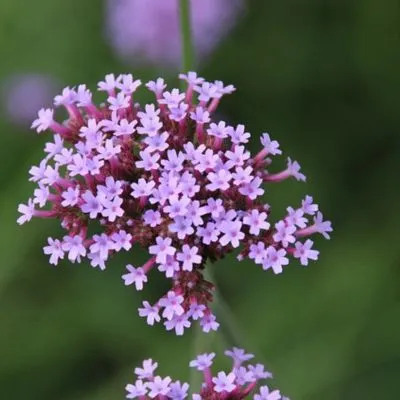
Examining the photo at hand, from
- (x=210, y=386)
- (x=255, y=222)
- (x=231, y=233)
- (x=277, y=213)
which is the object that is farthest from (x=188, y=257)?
(x=277, y=213)

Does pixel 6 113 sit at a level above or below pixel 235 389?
above

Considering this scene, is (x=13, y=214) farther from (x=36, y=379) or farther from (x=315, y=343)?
(x=315, y=343)

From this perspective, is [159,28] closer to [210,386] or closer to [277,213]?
[277,213]

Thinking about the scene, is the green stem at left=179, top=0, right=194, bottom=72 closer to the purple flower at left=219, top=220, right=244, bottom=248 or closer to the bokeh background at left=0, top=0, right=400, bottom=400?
the purple flower at left=219, top=220, right=244, bottom=248

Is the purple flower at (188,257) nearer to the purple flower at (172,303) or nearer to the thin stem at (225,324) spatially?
the purple flower at (172,303)

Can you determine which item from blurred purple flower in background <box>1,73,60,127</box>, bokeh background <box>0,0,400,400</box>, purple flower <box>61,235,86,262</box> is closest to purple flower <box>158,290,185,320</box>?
purple flower <box>61,235,86,262</box>

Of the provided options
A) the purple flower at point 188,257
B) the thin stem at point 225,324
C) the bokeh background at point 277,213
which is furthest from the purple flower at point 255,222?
the bokeh background at point 277,213

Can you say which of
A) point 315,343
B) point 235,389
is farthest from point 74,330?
point 235,389
